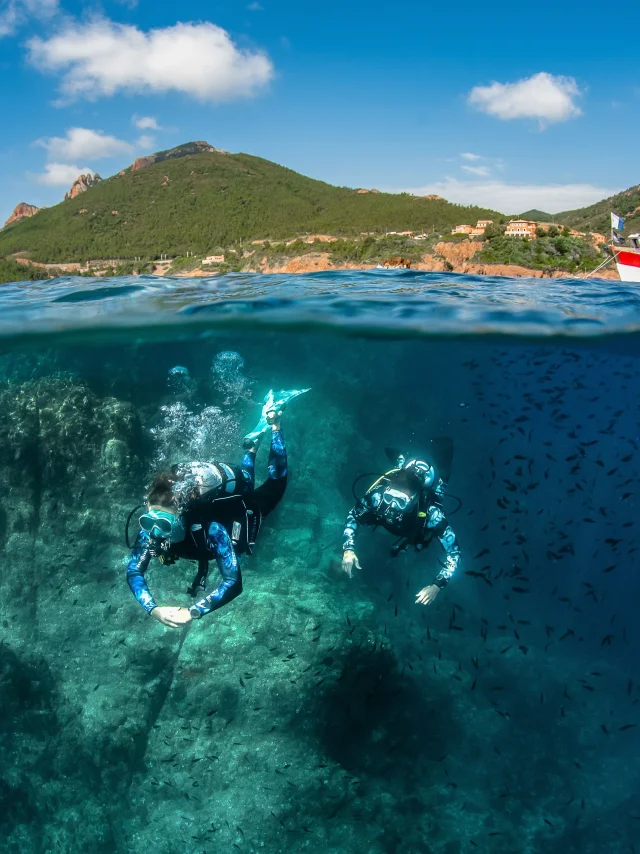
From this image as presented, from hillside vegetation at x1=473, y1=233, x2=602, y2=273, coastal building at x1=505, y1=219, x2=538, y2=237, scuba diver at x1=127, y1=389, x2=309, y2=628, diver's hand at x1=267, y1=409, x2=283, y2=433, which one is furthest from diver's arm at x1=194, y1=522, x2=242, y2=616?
coastal building at x1=505, y1=219, x2=538, y2=237

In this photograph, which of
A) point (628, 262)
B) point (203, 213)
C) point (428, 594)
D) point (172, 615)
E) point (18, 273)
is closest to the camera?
point (172, 615)

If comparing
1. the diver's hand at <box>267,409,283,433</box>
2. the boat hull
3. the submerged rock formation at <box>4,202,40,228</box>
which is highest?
the submerged rock formation at <box>4,202,40,228</box>

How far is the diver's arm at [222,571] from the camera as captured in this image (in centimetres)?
477

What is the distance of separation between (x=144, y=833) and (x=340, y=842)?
282 cm

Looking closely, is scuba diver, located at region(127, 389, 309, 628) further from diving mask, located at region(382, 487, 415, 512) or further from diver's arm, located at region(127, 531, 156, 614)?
diving mask, located at region(382, 487, 415, 512)

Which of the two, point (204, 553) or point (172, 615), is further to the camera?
point (204, 553)

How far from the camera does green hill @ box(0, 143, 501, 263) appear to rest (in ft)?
194

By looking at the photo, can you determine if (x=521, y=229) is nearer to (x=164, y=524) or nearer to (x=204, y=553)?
(x=204, y=553)

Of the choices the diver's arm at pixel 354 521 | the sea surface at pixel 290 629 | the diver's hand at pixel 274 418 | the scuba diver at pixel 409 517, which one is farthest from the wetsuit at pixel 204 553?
the sea surface at pixel 290 629

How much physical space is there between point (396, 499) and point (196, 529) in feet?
7.93

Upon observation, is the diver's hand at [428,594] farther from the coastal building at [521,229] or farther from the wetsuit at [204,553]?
the coastal building at [521,229]

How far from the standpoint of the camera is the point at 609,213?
5362cm

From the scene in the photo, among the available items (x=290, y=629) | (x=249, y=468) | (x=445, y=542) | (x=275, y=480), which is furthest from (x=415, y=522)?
(x=290, y=629)

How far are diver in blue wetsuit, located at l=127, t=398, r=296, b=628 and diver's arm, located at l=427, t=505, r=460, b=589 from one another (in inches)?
85.3
